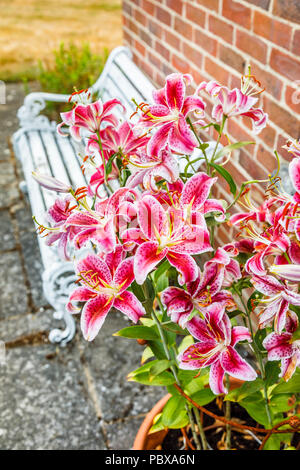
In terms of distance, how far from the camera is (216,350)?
0.99m

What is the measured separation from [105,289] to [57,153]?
6.61 ft

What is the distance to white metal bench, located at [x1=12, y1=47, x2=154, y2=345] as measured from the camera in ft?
6.91

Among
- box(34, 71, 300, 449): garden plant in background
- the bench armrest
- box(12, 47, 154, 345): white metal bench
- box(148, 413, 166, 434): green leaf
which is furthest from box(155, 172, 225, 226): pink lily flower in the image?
the bench armrest

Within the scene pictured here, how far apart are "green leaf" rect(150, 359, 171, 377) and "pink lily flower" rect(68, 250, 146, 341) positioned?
359 millimetres

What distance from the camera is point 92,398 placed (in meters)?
2.10

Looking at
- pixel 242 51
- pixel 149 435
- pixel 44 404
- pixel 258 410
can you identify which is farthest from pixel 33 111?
pixel 258 410

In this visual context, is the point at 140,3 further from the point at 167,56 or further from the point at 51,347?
the point at 51,347

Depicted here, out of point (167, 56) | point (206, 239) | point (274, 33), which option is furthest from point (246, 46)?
point (206, 239)

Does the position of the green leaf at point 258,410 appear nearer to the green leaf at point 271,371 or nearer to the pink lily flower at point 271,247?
the green leaf at point 271,371

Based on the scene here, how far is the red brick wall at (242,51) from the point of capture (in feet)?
5.21

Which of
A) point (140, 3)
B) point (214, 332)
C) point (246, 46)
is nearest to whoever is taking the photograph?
point (214, 332)

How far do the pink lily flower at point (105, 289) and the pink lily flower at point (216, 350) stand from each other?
0.14 m
